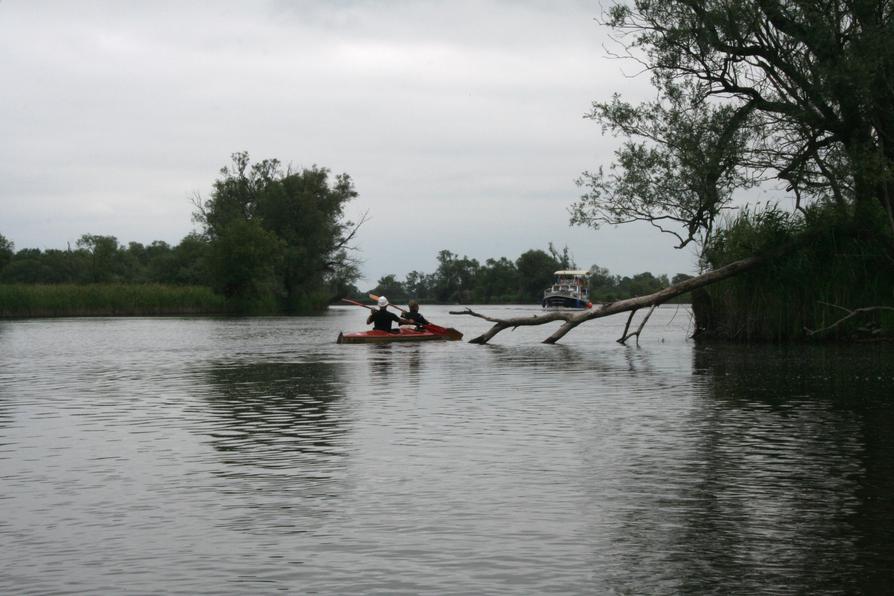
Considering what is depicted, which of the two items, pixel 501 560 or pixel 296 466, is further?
pixel 296 466

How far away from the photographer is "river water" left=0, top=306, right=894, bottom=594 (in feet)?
23.5

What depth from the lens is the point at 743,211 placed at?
1344 inches

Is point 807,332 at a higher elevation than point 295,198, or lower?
lower

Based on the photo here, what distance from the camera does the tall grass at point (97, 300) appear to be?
61.4m

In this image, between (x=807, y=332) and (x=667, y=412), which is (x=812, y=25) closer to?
(x=807, y=332)

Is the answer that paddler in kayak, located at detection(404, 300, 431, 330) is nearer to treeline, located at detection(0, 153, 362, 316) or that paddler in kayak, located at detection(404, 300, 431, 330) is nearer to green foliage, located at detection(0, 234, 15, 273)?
treeline, located at detection(0, 153, 362, 316)

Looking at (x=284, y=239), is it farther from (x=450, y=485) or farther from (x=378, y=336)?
(x=450, y=485)

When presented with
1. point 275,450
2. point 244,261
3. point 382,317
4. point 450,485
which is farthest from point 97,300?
point 450,485

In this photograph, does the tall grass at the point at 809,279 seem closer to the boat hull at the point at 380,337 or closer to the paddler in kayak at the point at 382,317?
the boat hull at the point at 380,337

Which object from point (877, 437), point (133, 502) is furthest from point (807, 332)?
point (133, 502)

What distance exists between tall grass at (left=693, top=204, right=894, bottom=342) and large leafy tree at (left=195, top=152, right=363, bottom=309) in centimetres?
5803

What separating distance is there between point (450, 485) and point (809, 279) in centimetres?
2400

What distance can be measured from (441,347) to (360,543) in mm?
26275

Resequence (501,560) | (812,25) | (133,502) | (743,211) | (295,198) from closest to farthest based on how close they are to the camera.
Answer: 1. (501,560)
2. (133,502)
3. (812,25)
4. (743,211)
5. (295,198)
